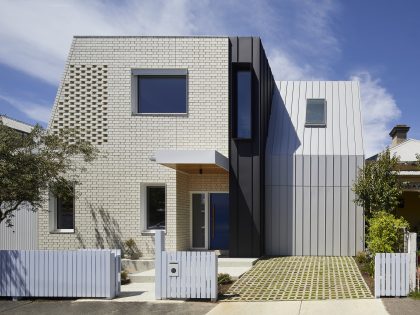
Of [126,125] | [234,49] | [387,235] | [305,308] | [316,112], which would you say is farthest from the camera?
[316,112]

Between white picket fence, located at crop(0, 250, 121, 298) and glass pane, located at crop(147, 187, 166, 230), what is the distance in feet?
17.9

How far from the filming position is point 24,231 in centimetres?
1692

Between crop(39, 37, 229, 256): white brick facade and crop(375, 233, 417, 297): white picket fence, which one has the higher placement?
crop(39, 37, 229, 256): white brick facade

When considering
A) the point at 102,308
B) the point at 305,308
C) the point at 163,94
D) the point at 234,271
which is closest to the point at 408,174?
the point at 234,271

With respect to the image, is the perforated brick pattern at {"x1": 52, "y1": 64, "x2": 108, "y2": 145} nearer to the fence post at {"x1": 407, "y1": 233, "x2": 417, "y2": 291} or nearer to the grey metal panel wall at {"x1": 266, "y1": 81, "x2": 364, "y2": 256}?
the grey metal panel wall at {"x1": 266, "y1": 81, "x2": 364, "y2": 256}

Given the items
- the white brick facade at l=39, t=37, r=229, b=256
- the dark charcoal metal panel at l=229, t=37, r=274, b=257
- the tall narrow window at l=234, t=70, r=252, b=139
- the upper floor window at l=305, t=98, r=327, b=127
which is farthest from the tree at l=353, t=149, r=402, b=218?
the white brick facade at l=39, t=37, r=229, b=256

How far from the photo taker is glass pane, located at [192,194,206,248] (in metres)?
17.1

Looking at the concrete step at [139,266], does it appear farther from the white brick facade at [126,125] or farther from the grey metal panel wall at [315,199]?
the grey metal panel wall at [315,199]

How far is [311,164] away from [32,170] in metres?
9.61

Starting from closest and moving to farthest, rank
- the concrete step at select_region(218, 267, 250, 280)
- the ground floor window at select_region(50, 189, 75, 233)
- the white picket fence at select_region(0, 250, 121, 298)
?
the white picket fence at select_region(0, 250, 121, 298), the concrete step at select_region(218, 267, 250, 280), the ground floor window at select_region(50, 189, 75, 233)

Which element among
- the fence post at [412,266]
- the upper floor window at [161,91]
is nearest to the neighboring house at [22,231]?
the upper floor window at [161,91]

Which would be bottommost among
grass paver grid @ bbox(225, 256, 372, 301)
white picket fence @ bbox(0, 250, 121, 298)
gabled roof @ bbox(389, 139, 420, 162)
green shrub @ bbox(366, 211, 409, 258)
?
grass paver grid @ bbox(225, 256, 372, 301)

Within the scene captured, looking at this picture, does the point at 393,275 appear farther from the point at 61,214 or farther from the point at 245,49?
the point at 61,214

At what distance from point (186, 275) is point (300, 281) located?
11.1ft
